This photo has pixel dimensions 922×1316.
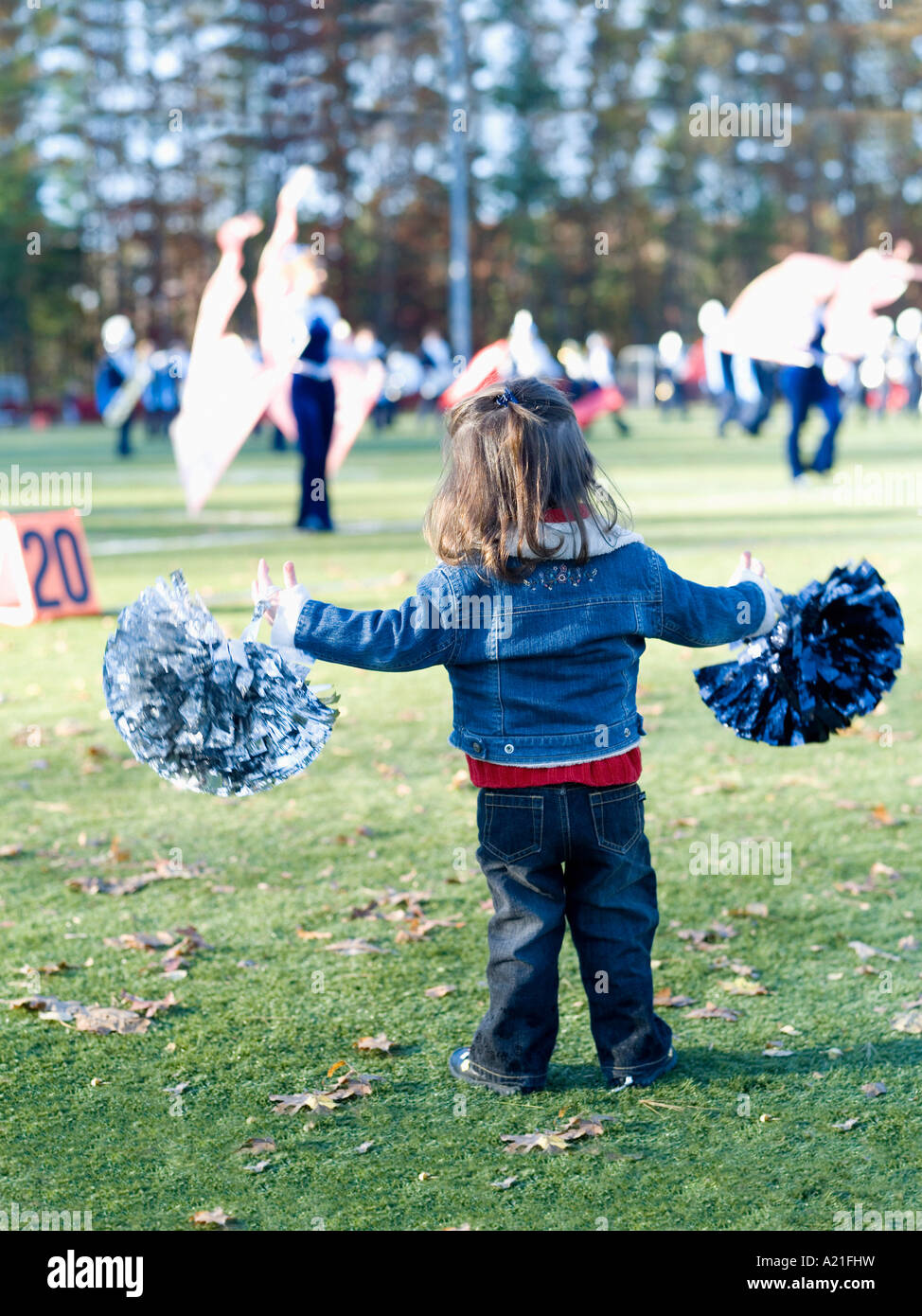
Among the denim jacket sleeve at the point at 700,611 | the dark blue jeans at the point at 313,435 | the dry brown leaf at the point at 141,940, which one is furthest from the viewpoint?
the dark blue jeans at the point at 313,435

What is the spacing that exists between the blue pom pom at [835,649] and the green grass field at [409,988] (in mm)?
773

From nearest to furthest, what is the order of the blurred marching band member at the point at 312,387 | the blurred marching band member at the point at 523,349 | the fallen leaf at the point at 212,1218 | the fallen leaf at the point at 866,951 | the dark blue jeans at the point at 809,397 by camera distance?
the fallen leaf at the point at 212,1218
the fallen leaf at the point at 866,951
the blurred marching band member at the point at 312,387
the dark blue jeans at the point at 809,397
the blurred marching band member at the point at 523,349

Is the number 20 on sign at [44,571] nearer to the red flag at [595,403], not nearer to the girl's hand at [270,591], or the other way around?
the girl's hand at [270,591]

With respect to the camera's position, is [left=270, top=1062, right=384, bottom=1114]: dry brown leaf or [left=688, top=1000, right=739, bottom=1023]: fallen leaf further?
[left=688, top=1000, right=739, bottom=1023]: fallen leaf

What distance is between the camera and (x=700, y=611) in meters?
3.46

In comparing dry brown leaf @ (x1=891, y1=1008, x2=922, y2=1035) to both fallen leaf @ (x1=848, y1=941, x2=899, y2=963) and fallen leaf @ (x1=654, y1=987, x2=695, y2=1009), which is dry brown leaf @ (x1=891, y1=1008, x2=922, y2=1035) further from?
fallen leaf @ (x1=654, y1=987, x2=695, y2=1009)

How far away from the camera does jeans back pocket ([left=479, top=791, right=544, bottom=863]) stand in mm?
3441

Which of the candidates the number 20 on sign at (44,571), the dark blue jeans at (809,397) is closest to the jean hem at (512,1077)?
the number 20 on sign at (44,571)

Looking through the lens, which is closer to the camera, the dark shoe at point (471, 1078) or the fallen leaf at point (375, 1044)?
the dark shoe at point (471, 1078)

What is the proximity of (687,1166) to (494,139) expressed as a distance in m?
63.4

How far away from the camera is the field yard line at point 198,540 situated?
12836mm

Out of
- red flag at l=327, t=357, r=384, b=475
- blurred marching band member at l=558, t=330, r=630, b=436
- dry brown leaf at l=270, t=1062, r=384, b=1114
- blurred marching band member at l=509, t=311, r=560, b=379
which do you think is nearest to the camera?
dry brown leaf at l=270, t=1062, r=384, b=1114

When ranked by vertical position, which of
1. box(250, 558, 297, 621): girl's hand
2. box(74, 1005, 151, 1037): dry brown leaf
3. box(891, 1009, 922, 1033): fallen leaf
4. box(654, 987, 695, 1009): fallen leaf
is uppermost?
box(250, 558, 297, 621): girl's hand

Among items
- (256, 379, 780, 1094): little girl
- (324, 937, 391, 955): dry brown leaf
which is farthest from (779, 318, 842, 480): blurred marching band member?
(256, 379, 780, 1094): little girl
